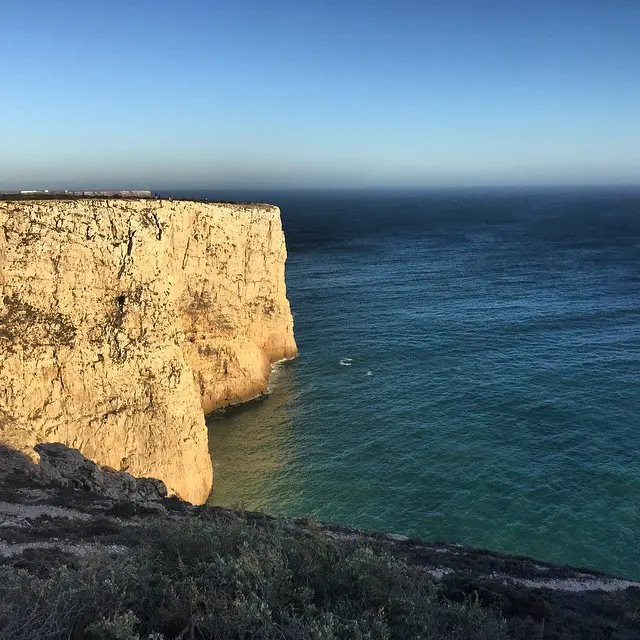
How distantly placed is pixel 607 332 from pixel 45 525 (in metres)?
53.9

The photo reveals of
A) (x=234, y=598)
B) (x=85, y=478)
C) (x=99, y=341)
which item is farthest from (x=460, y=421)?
(x=234, y=598)

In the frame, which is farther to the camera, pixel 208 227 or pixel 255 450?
pixel 208 227

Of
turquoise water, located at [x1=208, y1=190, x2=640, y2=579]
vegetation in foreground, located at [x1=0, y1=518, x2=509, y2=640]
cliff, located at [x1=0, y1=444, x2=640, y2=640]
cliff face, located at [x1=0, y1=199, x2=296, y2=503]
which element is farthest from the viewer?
turquoise water, located at [x1=208, y1=190, x2=640, y2=579]

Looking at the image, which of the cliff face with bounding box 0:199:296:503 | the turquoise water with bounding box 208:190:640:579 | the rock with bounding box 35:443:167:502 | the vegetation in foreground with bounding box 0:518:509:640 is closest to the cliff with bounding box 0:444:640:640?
the vegetation in foreground with bounding box 0:518:509:640

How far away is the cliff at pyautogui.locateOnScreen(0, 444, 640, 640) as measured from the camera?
8.14 m

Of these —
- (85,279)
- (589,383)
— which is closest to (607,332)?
(589,383)

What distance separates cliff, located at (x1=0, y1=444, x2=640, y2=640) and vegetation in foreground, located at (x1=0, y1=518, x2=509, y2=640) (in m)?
0.03

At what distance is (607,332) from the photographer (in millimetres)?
53625

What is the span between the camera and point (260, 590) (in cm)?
933

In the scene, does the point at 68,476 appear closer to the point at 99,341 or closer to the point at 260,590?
the point at 99,341

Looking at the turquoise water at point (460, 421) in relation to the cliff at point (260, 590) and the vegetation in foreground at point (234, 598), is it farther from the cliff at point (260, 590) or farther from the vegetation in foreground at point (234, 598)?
the vegetation in foreground at point (234, 598)

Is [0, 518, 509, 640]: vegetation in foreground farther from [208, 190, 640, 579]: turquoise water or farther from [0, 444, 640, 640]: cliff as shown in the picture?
[208, 190, 640, 579]: turquoise water

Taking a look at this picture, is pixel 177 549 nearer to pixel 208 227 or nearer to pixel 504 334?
pixel 208 227

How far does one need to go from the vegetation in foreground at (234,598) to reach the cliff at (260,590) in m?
0.03
